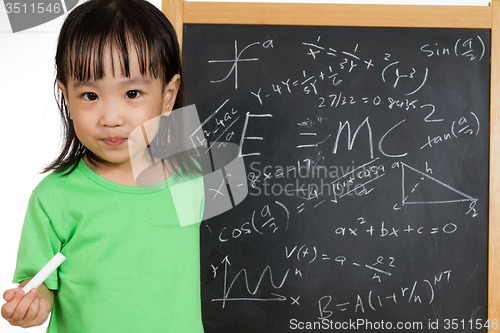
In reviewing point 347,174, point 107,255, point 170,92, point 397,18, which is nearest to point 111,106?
point 170,92

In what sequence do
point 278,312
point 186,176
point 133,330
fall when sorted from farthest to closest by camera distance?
point 278,312 < point 186,176 < point 133,330

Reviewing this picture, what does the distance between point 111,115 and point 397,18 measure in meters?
1.08

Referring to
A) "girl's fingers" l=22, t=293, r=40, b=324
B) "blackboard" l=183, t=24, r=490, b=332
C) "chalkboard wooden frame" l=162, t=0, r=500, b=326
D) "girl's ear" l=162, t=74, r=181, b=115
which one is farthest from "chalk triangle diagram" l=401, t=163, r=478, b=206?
"girl's fingers" l=22, t=293, r=40, b=324

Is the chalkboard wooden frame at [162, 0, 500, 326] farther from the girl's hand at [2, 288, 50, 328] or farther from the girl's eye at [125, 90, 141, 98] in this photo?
the girl's hand at [2, 288, 50, 328]

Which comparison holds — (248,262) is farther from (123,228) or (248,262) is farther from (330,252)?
(123,228)

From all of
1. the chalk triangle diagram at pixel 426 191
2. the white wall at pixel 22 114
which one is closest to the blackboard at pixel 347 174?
the chalk triangle diagram at pixel 426 191

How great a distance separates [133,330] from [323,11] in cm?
113

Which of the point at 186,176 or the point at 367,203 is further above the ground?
the point at 186,176

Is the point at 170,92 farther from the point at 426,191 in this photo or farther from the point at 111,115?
the point at 426,191

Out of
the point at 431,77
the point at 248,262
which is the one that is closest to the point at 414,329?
the point at 248,262

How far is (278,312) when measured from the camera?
126 cm

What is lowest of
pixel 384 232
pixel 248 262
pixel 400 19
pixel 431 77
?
pixel 248 262

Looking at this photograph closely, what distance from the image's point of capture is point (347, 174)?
1.29 m

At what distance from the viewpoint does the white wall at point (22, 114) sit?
1540mm
